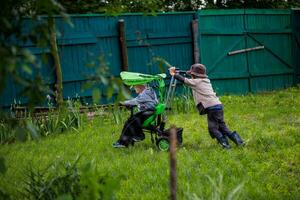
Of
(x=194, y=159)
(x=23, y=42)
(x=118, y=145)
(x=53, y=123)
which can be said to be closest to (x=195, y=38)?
(x=53, y=123)

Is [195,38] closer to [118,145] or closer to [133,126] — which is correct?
[133,126]

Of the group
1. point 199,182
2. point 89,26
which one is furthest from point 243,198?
point 89,26

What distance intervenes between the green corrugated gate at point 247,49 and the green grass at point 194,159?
12.3 ft

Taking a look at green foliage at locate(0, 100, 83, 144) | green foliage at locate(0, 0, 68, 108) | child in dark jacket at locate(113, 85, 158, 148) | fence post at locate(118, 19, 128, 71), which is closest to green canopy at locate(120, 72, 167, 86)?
child in dark jacket at locate(113, 85, 158, 148)

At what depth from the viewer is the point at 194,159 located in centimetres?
571

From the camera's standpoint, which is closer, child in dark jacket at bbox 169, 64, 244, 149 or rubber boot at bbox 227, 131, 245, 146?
rubber boot at bbox 227, 131, 245, 146

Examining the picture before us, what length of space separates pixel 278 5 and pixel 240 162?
1471 centimetres

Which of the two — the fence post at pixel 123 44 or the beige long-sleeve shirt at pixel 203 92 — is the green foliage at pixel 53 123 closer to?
the beige long-sleeve shirt at pixel 203 92

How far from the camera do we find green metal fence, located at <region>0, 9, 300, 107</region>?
1093 cm

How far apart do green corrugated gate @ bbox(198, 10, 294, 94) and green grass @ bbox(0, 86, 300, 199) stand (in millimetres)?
3741

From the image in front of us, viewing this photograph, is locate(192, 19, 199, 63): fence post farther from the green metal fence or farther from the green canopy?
the green canopy

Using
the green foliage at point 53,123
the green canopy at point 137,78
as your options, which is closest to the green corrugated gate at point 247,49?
the green foliage at point 53,123

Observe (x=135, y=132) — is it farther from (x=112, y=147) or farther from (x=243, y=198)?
(x=243, y=198)

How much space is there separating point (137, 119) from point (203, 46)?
6297mm
